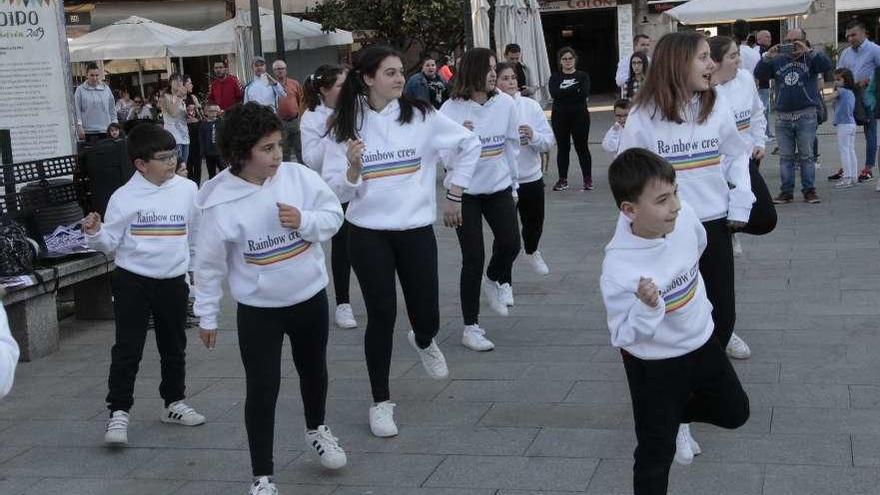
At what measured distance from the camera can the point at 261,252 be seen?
4918 millimetres

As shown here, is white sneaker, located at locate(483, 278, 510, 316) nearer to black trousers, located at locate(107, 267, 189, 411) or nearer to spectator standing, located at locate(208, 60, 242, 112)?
black trousers, located at locate(107, 267, 189, 411)

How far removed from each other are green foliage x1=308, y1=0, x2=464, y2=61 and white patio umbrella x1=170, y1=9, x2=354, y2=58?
2017mm

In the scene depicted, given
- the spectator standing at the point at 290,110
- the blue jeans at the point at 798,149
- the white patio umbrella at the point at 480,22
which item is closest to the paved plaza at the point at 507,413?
the blue jeans at the point at 798,149

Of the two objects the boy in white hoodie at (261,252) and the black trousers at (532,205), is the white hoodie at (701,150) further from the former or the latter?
the black trousers at (532,205)

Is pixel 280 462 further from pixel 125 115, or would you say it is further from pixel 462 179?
pixel 125 115

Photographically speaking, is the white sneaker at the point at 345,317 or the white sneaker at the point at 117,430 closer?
→ the white sneaker at the point at 117,430

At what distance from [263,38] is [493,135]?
16.7m

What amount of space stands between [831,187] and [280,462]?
9.71 m

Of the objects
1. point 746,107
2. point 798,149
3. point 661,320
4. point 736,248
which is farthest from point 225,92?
point 661,320

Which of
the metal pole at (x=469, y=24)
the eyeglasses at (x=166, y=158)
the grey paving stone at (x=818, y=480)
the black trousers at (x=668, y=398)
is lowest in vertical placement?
the grey paving stone at (x=818, y=480)

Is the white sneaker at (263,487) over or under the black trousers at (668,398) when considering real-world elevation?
under

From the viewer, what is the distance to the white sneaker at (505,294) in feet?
27.4

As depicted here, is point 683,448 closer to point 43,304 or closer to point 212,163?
point 43,304

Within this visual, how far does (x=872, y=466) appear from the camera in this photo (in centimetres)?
492
